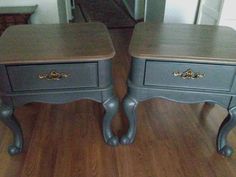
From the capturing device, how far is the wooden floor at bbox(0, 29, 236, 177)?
132cm

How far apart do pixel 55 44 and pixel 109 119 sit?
52 centimetres

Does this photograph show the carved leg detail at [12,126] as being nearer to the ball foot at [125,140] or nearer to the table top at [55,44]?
the table top at [55,44]

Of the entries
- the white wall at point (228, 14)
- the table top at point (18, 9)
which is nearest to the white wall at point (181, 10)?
the white wall at point (228, 14)

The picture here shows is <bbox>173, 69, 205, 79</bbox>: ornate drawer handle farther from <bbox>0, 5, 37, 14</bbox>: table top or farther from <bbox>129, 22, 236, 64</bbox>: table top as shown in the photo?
<bbox>0, 5, 37, 14</bbox>: table top

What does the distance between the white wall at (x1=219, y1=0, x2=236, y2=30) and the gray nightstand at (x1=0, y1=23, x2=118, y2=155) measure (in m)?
1.18

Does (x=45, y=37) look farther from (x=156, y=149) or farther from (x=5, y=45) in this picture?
(x=156, y=149)

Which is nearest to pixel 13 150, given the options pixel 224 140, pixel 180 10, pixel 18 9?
pixel 224 140

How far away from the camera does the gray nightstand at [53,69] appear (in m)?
1.10

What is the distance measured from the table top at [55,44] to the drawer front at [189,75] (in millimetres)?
244

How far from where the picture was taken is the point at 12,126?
4.28 ft

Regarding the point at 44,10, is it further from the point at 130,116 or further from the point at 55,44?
the point at 130,116

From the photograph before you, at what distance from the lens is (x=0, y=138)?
4.99 feet

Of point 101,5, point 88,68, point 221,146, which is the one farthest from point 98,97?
point 101,5

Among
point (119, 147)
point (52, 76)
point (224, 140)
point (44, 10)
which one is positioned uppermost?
point (52, 76)
